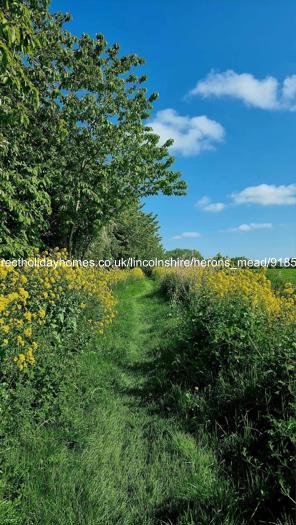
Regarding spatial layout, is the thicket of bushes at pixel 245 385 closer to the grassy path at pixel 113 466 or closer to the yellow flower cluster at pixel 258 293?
the yellow flower cluster at pixel 258 293

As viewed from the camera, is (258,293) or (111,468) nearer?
(111,468)

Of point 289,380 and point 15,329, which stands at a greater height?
point 15,329

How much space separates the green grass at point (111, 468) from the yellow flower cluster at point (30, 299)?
30.6 inches

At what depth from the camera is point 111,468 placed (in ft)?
10.9

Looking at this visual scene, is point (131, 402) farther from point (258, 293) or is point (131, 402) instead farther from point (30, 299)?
point (258, 293)

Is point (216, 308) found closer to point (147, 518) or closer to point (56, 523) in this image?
point (147, 518)

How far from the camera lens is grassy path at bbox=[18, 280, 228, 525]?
2676mm

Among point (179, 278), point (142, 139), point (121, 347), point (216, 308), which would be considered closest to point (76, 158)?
point (142, 139)

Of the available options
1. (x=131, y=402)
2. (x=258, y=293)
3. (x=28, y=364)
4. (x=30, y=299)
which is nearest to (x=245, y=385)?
(x=131, y=402)

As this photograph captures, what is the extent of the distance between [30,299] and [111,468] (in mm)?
3220

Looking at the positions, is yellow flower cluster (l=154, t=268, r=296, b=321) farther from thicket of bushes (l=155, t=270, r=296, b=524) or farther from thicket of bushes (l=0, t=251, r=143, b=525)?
thicket of bushes (l=0, t=251, r=143, b=525)

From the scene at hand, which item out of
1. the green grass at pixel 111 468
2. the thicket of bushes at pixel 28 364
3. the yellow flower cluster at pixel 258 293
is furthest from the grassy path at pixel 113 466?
the yellow flower cluster at pixel 258 293

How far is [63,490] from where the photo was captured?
9.14ft

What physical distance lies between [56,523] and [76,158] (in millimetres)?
12992
